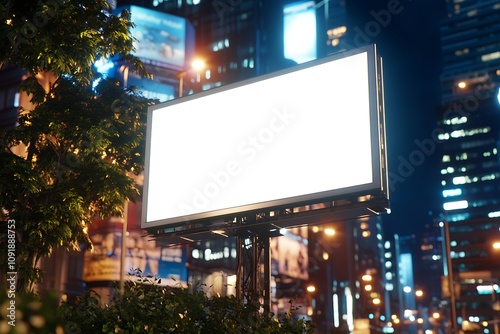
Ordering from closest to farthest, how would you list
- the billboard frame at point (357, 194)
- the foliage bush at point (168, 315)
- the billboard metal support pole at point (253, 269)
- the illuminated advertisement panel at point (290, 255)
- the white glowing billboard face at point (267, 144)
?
the foliage bush at point (168, 315) → the billboard frame at point (357, 194) → the white glowing billboard face at point (267, 144) → the billboard metal support pole at point (253, 269) → the illuminated advertisement panel at point (290, 255)

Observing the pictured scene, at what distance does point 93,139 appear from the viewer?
1631 cm

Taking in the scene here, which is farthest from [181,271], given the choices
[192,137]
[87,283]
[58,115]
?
[192,137]

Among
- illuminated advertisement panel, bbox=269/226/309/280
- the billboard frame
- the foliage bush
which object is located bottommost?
the foliage bush

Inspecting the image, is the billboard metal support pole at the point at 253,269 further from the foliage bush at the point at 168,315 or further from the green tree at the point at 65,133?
the green tree at the point at 65,133

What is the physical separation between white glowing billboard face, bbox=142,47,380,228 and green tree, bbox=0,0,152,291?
393 cm

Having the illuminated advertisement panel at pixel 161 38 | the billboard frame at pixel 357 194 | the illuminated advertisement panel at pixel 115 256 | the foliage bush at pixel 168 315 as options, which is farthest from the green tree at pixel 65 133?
the illuminated advertisement panel at pixel 161 38

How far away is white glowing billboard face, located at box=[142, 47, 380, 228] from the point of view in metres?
10.1

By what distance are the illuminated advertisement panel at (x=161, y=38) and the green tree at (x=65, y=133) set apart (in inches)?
1700

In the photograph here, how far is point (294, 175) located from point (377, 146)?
4.99ft

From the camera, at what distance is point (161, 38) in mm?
62906

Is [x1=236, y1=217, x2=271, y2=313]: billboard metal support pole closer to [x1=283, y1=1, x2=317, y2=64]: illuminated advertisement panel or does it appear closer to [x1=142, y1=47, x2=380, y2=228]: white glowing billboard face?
[x1=142, y1=47, x2=380, y2=228]: white glowing billboard face

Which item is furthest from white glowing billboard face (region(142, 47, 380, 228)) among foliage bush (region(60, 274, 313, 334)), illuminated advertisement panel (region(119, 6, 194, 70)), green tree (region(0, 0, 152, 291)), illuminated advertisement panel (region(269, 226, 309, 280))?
illuminated advertisement panel (region(269, 226, 309, 280))

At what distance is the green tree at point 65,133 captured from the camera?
15.0 metres

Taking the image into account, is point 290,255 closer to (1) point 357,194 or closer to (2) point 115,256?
(2) point 115,256
